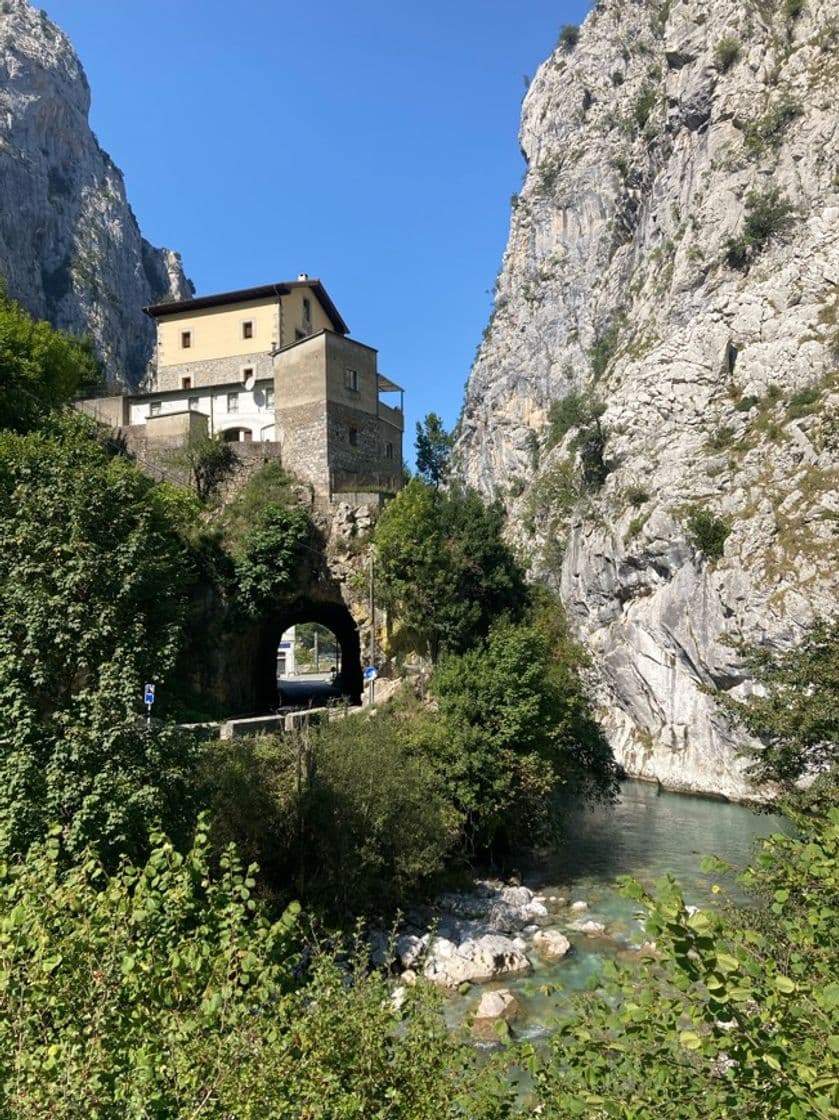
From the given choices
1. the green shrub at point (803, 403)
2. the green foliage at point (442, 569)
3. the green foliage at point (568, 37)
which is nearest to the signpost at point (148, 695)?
the green foliage at point (442, 569)

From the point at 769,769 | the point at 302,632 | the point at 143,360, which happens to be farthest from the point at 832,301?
the point at 143,360

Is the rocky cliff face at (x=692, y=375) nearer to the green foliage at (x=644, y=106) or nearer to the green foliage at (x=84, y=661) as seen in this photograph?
the green foliage at (x=644, y=106)

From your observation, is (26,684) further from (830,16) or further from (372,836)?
(830,16)

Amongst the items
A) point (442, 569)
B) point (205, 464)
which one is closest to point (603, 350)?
point (205, 464)

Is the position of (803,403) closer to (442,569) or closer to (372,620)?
(442,569)

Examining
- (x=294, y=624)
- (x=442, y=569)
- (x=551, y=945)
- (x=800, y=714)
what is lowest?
(x=551, y=945)

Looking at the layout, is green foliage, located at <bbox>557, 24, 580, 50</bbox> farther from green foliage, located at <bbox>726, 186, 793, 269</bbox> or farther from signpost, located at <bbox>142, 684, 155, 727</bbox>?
signpost, located at <bbox>142, 684, 155, 727</bbox>

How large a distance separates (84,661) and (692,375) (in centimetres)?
4368

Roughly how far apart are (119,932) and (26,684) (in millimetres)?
6957

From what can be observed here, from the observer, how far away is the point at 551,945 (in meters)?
17.5

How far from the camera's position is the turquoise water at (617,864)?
1587 cm

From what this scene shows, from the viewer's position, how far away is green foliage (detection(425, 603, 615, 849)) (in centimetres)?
2191

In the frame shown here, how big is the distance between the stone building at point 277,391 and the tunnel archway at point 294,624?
6542 millimetres

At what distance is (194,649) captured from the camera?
95.3 feet
